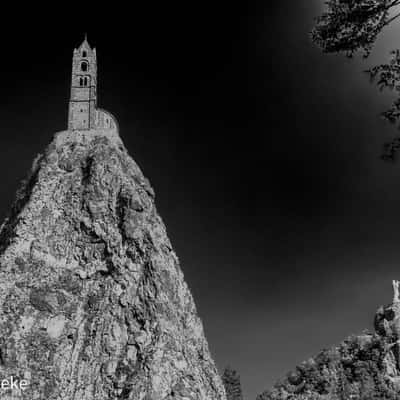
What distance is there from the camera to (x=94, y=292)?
7131cm

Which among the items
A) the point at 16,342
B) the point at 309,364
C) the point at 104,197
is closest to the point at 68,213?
the point at 104,197

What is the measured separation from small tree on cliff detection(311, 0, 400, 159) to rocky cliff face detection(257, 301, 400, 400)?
109 ft

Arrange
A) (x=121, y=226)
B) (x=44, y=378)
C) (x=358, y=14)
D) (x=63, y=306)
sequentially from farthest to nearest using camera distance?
(x=121, y=226)
(x=63, y=306)
(x=44, y=378)
(x=358, y=14)

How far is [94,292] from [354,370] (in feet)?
112

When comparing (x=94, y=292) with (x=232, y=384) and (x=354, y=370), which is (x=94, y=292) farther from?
(x=232, y=384)

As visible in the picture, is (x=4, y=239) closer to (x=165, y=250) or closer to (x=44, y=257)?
(x=44, y=257)

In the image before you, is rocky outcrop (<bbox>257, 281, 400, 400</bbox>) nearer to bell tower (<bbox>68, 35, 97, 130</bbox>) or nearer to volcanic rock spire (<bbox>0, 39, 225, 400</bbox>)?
volcanic rock spire (<bbox>0, 39, 225, 400</bbox>)

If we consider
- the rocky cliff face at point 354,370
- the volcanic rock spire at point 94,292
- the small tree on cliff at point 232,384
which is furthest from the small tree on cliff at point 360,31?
the small tree on cliff at point 232,384

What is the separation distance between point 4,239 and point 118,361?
2459 cm

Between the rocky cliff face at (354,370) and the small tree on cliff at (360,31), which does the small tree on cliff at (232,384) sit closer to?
the rocky cliff face at (354,370)

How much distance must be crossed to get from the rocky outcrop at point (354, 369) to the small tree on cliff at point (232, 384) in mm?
51691

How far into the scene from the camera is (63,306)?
2736 inches

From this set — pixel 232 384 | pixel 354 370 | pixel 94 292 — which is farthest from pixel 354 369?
pixel 232 384

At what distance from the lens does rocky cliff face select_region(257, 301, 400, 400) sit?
158ft
